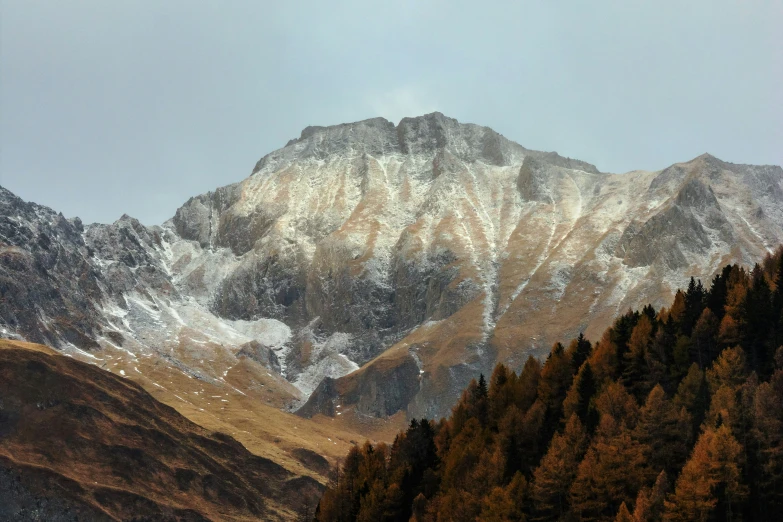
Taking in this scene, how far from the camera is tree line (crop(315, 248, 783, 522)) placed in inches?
3816

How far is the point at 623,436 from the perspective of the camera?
11006 centimetres

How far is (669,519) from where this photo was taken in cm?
9319

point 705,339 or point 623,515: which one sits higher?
point 705,339

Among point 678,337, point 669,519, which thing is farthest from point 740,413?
point 678,337

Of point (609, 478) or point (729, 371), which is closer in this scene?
point (609, 478)

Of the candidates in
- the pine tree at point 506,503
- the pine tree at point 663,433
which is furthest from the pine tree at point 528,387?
the pine tree at point 663,433

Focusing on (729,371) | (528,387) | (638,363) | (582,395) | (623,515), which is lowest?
(623,515)

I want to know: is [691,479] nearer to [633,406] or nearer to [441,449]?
[633,406]

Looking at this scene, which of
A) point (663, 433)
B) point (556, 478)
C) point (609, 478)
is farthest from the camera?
point (556, 478)

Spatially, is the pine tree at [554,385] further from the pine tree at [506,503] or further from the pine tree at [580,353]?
the pine tree at [506,503]

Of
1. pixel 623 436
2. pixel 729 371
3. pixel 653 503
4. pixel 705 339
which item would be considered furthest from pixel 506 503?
pixel 705 339

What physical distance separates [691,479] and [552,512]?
21.2 meters

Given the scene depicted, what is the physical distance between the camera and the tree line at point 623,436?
96.9 meters

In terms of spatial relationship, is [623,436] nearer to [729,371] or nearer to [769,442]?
[729,371]
